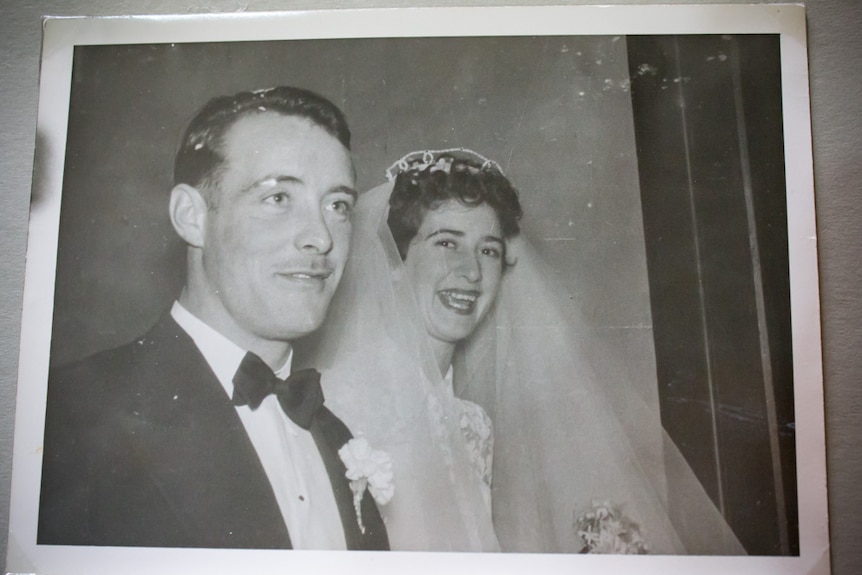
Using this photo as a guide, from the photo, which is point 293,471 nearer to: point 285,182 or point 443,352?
point 443,352

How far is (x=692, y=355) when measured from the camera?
4.34 feet

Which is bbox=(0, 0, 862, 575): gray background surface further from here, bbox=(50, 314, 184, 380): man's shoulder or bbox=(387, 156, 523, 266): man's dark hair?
bbox=(387, 156, 523, 266): man's dark hair

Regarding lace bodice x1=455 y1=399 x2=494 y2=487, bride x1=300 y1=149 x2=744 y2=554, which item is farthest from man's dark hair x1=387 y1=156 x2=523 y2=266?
lace bodice x1=455 y1=399 x2=494 y2=487

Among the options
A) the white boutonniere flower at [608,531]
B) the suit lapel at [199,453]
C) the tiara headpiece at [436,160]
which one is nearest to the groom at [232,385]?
the suit lapel at [199,453]

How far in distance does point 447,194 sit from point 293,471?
652mm

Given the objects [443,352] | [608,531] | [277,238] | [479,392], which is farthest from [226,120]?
[608,531]

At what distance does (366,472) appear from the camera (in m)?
1.31

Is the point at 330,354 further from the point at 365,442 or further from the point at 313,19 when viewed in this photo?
the point at 313,19

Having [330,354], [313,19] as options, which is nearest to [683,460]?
[330,354]

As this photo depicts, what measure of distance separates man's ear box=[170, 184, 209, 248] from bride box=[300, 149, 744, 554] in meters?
0.33

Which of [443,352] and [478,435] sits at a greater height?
[443,352]

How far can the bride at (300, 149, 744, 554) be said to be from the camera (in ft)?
4.24

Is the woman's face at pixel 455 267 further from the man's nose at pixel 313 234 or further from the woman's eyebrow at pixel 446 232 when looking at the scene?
the man's nose at pixel 313 234

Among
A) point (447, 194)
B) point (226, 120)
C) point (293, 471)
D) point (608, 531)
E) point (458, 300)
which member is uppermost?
point (226, 120)
